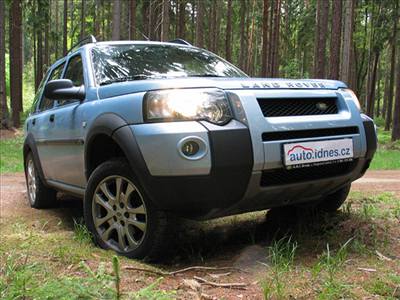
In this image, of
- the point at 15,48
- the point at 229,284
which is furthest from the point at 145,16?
the point at 229,284

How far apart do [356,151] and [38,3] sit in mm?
26261

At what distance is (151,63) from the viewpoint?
4523mm

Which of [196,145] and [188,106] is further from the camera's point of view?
[188,106]

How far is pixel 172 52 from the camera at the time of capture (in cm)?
494

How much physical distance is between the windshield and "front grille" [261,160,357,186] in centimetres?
151

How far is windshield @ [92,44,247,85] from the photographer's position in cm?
432

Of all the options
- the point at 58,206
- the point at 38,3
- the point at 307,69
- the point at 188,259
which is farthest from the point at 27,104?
the point at 188,259

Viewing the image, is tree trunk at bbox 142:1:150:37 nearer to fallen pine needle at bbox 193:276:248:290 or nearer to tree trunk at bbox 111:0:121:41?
tree trunk at bbox 111:0:121:41

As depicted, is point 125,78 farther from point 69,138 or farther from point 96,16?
point 96,16

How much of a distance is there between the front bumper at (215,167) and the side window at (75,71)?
169 cm

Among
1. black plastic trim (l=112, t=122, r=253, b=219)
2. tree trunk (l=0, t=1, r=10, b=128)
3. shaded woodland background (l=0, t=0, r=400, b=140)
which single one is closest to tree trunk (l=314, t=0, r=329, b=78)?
shaded woodland background (l=0, t=0, r=400, b=140)

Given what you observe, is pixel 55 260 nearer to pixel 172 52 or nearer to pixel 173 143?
pixel 173 143

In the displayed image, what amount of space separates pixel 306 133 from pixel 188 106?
898 mm

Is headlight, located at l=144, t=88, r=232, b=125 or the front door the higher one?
headlight, located at l=144, t=88, r=232, b=125
